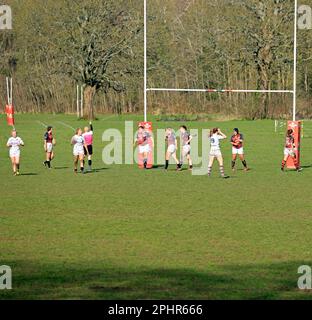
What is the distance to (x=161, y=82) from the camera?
71.4 metres

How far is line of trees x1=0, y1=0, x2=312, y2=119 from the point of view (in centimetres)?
6059

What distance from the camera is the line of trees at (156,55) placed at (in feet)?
199

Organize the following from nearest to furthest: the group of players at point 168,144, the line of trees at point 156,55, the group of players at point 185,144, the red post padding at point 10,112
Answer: the group of players at point 185,144
the group of players at point 168,144
the red post padding at point 10,112
the line of trees at point 156,55

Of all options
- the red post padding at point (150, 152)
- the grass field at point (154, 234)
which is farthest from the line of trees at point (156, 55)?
the grass field at point (154, 234)

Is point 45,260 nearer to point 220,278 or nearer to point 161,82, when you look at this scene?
point 220,278

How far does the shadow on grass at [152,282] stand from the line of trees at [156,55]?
4400 centimetres

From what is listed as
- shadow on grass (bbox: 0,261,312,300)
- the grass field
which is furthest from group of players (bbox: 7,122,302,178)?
shadow on grass (bbox: 0,261,312,300)

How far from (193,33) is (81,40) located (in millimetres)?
9800

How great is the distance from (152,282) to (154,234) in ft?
15.9

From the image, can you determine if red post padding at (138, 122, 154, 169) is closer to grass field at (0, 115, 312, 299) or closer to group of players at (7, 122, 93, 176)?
grass field at (0, 115, 312, 299)

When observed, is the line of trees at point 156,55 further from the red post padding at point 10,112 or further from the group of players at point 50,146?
the group of players at point 50,146
